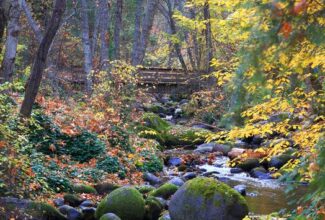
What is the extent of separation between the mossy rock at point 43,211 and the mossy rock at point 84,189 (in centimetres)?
191

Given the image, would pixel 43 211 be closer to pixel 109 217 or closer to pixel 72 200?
pixel 109 217

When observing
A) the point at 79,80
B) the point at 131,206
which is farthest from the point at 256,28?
the point at 79,80

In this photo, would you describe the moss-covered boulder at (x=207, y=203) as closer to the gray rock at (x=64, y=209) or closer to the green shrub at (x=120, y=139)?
the gray rock at (x=64, y=209)

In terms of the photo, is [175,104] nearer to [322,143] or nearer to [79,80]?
[79,80]

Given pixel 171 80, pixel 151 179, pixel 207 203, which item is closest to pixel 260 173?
pixel 151 179

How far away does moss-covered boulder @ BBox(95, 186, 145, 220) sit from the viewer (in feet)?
31.7

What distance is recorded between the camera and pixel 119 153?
45.6 ft

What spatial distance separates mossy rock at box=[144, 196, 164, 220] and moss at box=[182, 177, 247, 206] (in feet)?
3.01

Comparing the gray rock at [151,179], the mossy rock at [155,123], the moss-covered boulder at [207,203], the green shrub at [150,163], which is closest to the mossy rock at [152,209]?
the moss-covered boulder at [207,203]

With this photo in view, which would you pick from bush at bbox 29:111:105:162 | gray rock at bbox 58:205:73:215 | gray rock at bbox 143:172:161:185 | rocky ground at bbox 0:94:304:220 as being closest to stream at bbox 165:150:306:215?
rocky ground at bbox 0:94:304:220

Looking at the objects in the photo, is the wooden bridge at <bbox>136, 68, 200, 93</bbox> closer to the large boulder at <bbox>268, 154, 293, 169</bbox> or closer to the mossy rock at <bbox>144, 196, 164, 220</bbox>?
the large boulder at <bbox>268, 154, 293, 169</bbox>

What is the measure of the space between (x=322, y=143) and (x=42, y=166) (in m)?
7.69

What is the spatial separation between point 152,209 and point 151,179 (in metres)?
3.23

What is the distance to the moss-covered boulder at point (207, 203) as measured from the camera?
925cm
